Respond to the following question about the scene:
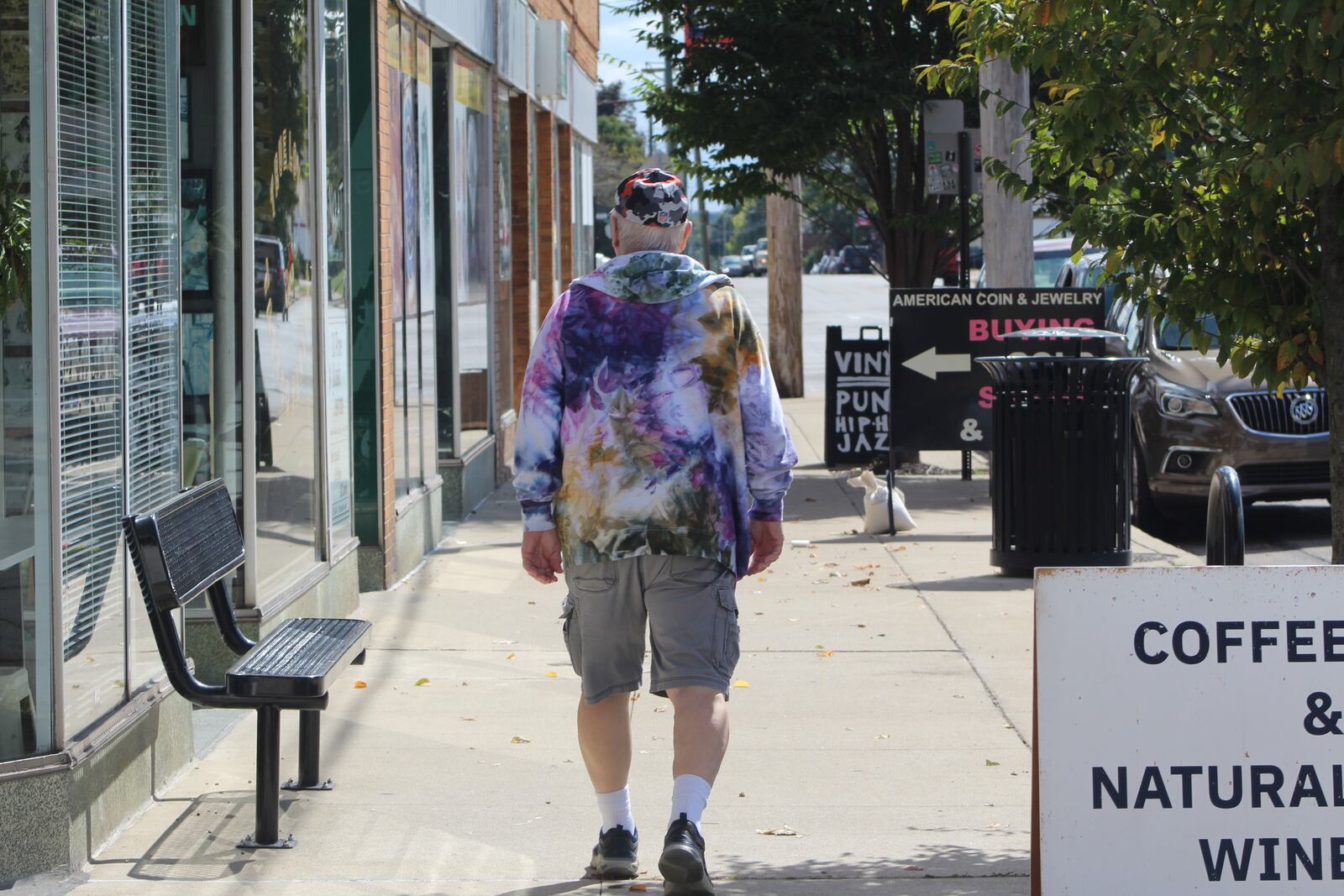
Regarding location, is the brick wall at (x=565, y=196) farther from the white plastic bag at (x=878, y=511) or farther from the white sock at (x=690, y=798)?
the white sock at (x=690, y=798)

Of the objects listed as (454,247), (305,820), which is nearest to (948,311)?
(454,247)

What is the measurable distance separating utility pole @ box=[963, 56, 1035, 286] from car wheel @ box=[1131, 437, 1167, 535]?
182cm

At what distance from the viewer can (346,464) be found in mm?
8352

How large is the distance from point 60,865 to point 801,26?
11178 millimetres

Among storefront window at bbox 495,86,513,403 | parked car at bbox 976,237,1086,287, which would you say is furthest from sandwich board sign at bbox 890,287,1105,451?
parked car at bbox 976,237,1086,287

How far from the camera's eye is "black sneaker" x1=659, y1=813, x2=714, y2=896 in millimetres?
4207

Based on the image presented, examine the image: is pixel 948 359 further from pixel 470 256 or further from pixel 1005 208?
pixel 470 256

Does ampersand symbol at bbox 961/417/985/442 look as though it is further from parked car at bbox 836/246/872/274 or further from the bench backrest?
parked car at bbox 836/246/872/274

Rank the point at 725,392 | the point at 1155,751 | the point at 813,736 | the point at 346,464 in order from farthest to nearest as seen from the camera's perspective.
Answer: the point at 346,464 → the point at 813,736 → the point at 725,392 → the point at 1155,751

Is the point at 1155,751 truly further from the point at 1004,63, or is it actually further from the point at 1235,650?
the point at 1004,63

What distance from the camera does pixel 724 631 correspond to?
4406 mm

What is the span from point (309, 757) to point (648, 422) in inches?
71.2

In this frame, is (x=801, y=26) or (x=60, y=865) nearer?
(x=60, y=865)

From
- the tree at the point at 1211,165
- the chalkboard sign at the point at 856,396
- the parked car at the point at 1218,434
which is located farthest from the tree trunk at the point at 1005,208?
the tree at the point at 1211,165
